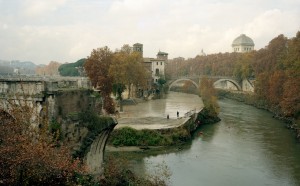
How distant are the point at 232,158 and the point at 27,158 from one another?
1868 cm

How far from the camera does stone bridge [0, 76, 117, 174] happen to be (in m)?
15.9

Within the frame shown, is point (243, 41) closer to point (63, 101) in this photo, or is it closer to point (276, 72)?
point (276, 72)

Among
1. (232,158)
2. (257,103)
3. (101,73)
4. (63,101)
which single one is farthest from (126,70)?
(63,101)

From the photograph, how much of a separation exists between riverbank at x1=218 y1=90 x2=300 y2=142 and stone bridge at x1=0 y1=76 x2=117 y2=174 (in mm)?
22414

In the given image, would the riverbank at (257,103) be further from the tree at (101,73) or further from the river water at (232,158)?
the tree at (101,73)

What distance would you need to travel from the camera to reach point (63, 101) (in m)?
16.5

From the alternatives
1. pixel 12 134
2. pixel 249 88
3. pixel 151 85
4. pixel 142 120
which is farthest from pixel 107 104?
pixel 249 88

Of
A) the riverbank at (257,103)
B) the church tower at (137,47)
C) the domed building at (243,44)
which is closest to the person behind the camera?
the riverbank at (257,103)

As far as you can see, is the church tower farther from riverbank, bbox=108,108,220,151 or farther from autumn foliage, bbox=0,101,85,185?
autumn foliage, bbox=0,101,85,185

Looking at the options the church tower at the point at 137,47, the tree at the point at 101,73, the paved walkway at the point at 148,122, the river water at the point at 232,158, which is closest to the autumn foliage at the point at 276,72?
the river water at the point at 232,158

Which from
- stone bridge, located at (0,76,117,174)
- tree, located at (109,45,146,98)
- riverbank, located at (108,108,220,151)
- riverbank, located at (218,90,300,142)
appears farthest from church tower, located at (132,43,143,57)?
stone bridge, located at (0,76,117,174)

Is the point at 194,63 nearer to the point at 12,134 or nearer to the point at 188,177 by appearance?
the point at 188,177

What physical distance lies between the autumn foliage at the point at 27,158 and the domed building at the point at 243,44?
122414 mm

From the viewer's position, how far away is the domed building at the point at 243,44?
131 meters
